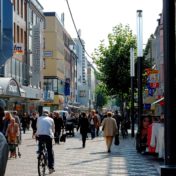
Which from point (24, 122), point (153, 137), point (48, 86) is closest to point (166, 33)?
point (153, 137)

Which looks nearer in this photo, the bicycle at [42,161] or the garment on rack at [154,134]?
the bicycle at [42,161]

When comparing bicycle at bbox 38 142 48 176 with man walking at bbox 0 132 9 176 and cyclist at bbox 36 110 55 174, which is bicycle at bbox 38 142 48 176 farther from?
man walking at bbox 0 132 9 176

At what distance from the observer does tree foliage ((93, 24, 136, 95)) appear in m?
46.8

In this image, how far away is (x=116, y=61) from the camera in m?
46.9

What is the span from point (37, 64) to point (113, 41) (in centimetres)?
1580

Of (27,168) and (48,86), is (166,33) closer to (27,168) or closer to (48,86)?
(27,168)

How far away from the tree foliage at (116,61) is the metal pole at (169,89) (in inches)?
1564

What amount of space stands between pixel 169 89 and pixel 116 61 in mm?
40365

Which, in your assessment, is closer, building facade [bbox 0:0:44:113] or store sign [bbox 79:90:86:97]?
building facade [bbox 0:0:44:113]

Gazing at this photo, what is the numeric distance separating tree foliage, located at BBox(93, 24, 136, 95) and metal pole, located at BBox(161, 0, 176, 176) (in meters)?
39.7

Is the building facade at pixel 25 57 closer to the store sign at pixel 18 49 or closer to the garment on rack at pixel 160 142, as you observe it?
the store sign at pixel 18 49

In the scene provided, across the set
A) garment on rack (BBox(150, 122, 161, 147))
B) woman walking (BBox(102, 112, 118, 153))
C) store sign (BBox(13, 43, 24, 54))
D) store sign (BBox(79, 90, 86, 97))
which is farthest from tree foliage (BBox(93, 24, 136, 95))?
store sign (BBox(79, 90, 86, 97))

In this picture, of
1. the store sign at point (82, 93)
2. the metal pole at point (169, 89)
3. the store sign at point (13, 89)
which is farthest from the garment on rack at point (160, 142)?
the store sign at point (82, 93)

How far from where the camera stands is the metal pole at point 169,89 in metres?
6.45
